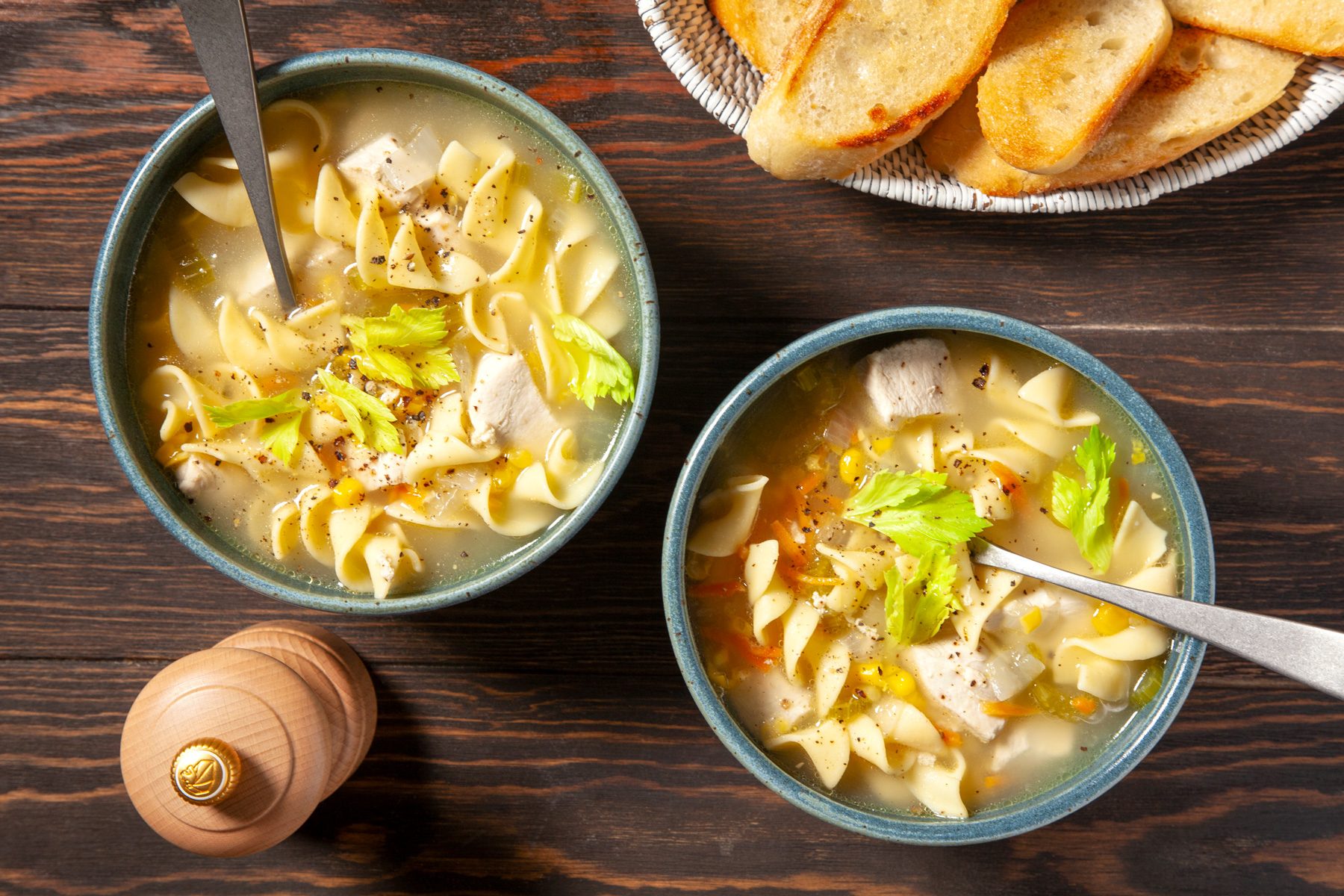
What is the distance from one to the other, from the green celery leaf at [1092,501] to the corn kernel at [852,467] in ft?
1.75

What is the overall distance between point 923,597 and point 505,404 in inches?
49.2

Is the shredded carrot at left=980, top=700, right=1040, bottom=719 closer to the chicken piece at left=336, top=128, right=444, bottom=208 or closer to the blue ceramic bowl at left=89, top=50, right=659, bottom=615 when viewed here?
the blue ceramic bowl at left=89, top=50, right=659, bottom=615

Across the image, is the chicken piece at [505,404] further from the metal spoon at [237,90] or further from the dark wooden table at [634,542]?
the metal spoon at [237,90]

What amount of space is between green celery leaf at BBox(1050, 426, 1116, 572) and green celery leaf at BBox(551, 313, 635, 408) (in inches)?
47.3

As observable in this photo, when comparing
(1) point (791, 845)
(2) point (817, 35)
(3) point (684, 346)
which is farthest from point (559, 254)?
(1) point (791, 845)

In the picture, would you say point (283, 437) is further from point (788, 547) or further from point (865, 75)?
point (865, 75)

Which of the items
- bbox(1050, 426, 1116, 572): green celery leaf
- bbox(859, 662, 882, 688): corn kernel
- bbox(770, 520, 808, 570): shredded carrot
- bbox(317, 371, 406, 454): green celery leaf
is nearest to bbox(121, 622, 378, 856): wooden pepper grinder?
bbox(317, 371, 406, 454): green celery leaf

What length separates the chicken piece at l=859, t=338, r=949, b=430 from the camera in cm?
257

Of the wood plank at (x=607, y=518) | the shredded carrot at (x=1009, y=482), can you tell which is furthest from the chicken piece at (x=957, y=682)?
the wood plank at (x=607, y=518)

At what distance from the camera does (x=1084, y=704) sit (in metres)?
2.64

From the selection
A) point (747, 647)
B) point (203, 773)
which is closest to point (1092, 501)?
point (747, 647)

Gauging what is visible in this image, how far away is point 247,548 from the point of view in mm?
2695

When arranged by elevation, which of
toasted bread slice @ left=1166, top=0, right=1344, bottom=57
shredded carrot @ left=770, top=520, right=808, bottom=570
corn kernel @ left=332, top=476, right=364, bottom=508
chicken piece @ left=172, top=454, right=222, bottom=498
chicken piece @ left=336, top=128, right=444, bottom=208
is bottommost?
chicken piece @ left=172, top=454, right=222, bottom=498

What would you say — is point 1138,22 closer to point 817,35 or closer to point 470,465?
point 817,35
